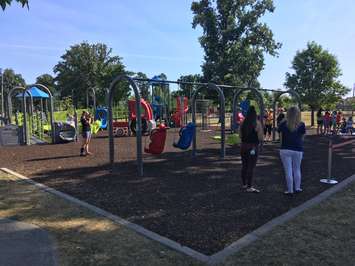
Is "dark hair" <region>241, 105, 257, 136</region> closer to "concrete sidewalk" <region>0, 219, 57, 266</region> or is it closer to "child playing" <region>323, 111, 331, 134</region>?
"concrete sidewalk" <region>0, 219, 57, 266</region>

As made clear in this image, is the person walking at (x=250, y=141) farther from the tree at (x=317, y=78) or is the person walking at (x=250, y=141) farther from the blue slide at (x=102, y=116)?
the tree at (x=317, y=78)

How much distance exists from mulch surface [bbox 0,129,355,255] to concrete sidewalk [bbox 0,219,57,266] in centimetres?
133

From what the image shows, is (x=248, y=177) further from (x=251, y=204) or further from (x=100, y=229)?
(x=100, y=229)

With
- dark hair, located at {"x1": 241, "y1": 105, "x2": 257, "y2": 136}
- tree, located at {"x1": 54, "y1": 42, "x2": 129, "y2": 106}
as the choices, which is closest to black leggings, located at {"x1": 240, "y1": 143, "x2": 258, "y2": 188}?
dark hair, located at {"x1": 241, "y1": 105, "x2": 257, "y2": 136}

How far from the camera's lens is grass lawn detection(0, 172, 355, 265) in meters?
4.38

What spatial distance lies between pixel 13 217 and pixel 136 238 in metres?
2.18

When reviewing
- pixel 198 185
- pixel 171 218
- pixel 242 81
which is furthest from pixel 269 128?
pixel 242 81

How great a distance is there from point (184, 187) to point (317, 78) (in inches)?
1126

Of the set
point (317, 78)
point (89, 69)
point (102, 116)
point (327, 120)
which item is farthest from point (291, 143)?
point (89, 69)

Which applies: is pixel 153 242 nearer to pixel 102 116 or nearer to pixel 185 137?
pixel 185 137

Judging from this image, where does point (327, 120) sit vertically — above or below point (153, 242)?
above

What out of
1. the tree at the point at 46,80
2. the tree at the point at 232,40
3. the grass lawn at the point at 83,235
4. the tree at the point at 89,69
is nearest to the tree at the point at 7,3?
the grass lawn at the point at 83,235

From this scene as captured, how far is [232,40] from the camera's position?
35.2 meters

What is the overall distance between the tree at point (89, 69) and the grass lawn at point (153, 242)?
59.2m
